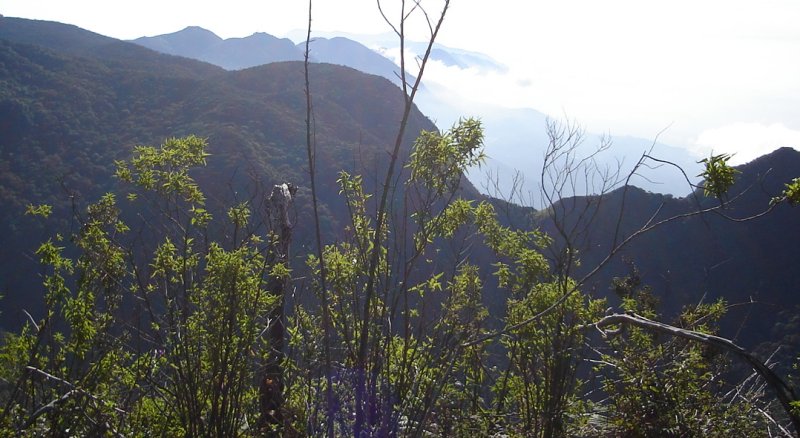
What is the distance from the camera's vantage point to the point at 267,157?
3991cm

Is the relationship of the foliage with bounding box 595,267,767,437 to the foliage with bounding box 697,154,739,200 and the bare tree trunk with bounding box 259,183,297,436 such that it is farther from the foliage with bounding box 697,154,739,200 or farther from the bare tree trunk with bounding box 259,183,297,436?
the bare tree trunk with bounding box 259,183,297,436

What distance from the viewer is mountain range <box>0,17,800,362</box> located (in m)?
30.1

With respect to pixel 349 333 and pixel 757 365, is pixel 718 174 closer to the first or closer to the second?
pixel 757 365

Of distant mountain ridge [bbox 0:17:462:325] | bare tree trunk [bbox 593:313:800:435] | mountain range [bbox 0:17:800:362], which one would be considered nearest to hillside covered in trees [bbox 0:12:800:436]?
bare tree trunk [bbox 593:313:800:435]

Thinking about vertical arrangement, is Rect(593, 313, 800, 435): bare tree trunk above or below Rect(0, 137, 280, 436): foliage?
above

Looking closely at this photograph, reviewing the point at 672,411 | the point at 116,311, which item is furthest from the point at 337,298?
the point at 672,411

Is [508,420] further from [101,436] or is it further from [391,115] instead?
[391,115]

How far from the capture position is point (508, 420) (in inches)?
169

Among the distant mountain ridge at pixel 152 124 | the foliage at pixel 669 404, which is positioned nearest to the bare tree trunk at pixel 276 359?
the foliage at pixel 669 404

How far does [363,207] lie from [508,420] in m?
2.04

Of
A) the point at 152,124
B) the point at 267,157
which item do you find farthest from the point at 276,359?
the point at 152,124

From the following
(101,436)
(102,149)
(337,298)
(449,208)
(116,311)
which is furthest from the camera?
(102,149)

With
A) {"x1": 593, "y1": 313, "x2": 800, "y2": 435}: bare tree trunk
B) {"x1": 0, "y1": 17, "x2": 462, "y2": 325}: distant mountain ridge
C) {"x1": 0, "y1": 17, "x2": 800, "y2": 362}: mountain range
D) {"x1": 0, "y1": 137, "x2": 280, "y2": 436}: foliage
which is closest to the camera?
{"x1": 593, "y1": 313, "x2": 800, "y2": 435}: bare tree trunk

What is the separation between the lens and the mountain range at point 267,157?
1186 inches
